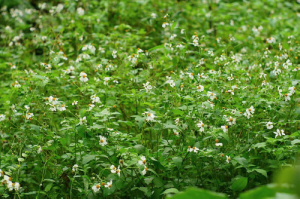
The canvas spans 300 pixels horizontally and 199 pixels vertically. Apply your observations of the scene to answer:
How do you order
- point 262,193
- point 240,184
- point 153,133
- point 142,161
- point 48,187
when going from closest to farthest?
1. point 262,193
2. point 142,161
3. point 240,184
4. point 48,187
5. point 153,133

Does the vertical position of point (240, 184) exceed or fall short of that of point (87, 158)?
it falls short

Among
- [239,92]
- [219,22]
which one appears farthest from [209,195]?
[219,22]

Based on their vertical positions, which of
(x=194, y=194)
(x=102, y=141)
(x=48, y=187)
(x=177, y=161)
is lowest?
(x=48, y=187)

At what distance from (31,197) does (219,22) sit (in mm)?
4016

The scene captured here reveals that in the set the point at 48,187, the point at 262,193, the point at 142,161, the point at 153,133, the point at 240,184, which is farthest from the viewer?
the point at 153,133

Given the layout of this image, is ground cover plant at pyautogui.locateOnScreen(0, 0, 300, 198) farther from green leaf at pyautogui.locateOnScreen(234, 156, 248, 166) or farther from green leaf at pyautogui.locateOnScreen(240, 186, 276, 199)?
green leaf at pyautogui.locateOnScreen(240, 186, 276, 199)

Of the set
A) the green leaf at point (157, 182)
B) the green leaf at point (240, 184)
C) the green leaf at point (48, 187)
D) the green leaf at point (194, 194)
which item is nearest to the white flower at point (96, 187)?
the green leaf at point (157, 182)

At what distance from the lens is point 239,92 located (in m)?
3.13

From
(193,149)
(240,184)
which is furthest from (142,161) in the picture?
(240,184)

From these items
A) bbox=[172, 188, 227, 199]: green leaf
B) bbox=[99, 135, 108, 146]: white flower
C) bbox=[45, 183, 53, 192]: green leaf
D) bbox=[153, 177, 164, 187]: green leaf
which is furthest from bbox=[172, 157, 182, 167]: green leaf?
bbox=[172, 188, 227, 199]: green leaf

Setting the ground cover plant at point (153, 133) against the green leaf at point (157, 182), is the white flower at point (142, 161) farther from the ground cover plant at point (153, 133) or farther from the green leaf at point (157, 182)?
the green leaf at point (157, 182)

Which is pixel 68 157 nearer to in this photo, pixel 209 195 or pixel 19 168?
pixel 19 168

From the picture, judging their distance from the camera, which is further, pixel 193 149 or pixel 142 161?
pixel 193 149

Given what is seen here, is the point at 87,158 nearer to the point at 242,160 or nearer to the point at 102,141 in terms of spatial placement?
the point at 102,141
